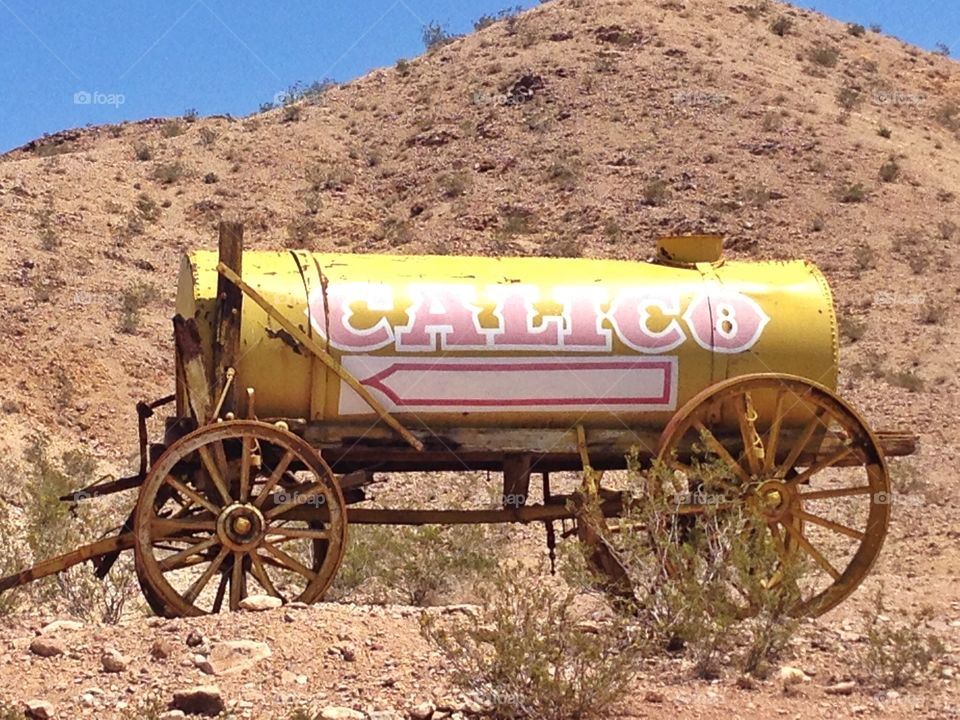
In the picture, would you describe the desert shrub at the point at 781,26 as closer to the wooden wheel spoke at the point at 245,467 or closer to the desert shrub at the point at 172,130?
the desert shrub at the point at 172,130

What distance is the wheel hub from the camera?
300 inches

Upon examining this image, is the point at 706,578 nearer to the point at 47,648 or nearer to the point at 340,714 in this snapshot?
the point at 340,714

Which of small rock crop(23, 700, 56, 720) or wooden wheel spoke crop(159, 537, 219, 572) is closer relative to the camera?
small rock crop(23, 700, 56, 720)

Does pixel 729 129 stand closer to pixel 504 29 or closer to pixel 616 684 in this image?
pixel 504 29

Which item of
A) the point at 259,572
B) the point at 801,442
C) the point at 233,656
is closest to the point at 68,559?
the point at 259,572

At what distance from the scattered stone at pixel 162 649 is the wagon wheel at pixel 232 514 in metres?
1.01

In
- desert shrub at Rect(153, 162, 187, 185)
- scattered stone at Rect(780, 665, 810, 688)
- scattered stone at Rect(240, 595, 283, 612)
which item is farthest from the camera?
desert shrub at Rect(153, 162, 187, 185)

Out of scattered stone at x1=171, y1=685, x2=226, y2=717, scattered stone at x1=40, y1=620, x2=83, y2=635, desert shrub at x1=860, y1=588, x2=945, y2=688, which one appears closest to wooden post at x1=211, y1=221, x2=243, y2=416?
scattered stone at x1=40, y1=620, x2=83, y2=635

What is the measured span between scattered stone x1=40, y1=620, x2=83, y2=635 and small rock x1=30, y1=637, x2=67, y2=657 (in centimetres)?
30

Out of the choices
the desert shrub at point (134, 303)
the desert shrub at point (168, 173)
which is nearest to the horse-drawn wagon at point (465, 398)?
the desert shrub at point (134, 303)

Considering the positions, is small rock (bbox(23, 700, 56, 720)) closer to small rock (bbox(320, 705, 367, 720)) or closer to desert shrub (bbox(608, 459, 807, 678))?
small rock (bbox(320, 705, 367, 720))

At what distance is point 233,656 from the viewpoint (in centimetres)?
629

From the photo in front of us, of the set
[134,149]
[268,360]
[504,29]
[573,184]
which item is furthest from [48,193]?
[268,360]

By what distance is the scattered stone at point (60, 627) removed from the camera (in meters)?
7.00
